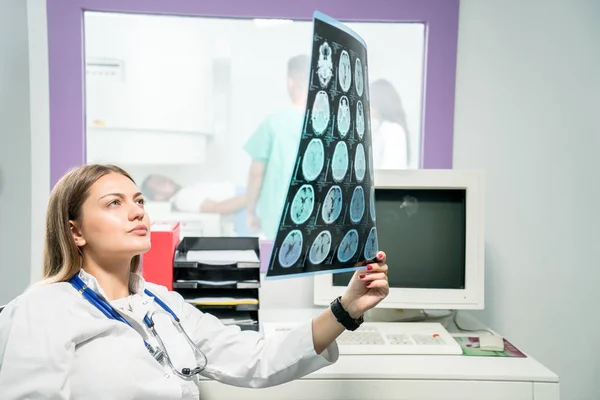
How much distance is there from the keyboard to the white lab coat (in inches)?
12.1

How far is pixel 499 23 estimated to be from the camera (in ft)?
6.59

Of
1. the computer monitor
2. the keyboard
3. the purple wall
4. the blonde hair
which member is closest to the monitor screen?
the computer monitor

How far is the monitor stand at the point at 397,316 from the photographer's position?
72.7 inches

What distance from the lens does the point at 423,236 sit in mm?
1727

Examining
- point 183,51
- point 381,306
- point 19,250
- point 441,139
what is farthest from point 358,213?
point 19,250

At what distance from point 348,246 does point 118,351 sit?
1.68 feet

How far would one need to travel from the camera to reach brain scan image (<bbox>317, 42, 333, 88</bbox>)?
954mm

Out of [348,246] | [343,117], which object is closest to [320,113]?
[343,117]

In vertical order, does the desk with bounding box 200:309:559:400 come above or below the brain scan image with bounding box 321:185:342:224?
below

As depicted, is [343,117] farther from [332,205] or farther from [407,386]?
[407,386]

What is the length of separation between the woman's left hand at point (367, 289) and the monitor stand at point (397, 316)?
670 mm

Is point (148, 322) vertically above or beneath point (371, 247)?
beneath

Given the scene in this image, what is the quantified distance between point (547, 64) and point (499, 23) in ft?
0.79

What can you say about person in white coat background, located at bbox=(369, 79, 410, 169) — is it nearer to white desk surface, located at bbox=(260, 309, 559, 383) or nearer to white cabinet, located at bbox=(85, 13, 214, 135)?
white cabinet, located at bbox=(85, 13, 214, 135)
